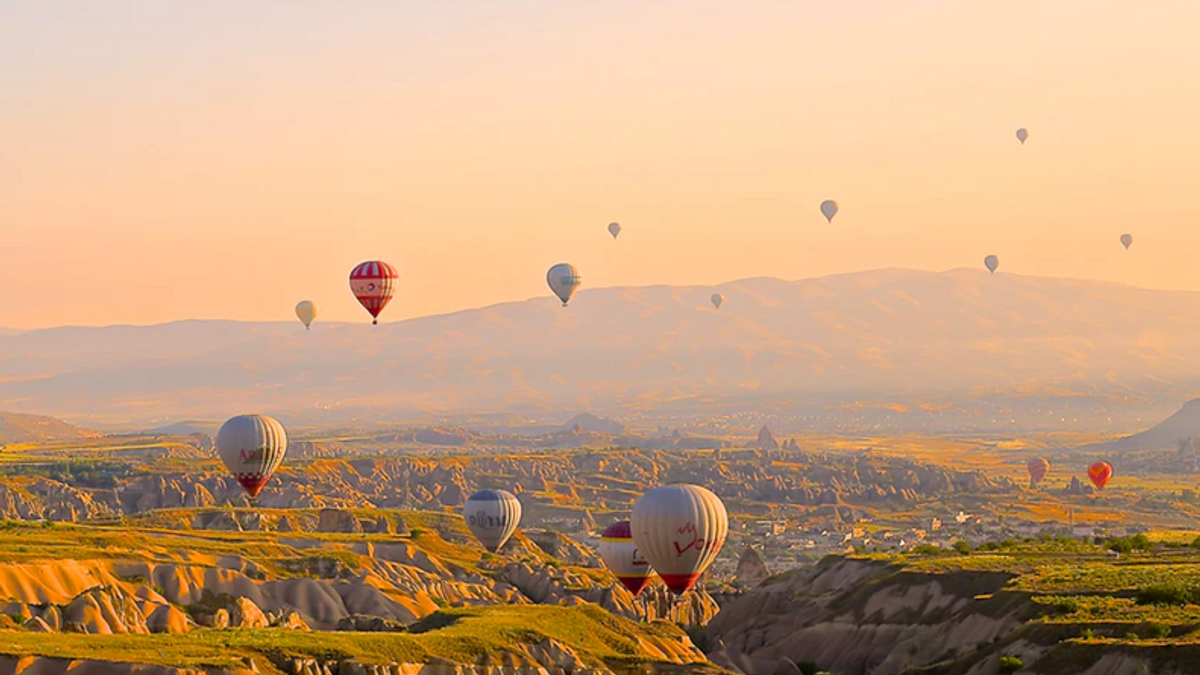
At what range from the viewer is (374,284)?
147 metres

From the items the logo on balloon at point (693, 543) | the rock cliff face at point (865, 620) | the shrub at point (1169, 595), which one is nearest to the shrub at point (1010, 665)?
the rock cliff face at point (865, 620)

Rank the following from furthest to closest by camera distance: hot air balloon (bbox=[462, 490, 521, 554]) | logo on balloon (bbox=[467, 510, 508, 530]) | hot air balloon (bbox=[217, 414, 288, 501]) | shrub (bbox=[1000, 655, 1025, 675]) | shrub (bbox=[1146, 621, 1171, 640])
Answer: hot air balloon (bbox=[462, 490, 521, 554]) < logo on balloon (bbox=[467, 510, 508, 530]) < hot air balloon (bbox=[217, 414, 288, 501]) < shrub (bbox=[1000, 655, 1025, 675]) < shrub (bbox=[1146, 621, 1171, 640])

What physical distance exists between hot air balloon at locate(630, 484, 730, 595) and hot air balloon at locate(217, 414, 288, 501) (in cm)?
4701

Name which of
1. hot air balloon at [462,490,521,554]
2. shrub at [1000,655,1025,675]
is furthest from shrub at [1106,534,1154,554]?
hot air balloon at [462,490,521,554]

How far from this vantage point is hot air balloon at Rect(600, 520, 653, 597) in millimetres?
126688

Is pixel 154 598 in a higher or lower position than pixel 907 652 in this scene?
higher

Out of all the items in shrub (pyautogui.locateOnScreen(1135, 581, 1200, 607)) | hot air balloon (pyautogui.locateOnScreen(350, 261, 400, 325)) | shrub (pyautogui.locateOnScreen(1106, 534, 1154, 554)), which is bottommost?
shrub (pyautogui.locateOnScreen(1106, 534, 1154, 554))

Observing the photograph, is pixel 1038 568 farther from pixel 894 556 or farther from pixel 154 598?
pixel 154 598

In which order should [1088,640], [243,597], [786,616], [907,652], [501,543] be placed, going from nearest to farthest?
[1088,640], [907,652], [243,597], [786,616], [501,543]

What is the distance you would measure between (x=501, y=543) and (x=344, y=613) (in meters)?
51.7

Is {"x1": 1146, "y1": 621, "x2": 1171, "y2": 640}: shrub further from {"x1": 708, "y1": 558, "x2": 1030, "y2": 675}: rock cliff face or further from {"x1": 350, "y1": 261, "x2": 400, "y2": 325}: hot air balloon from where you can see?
{"x1": 350, "y1": 261, "x2": 400, "y2": 325}: hot air balloon

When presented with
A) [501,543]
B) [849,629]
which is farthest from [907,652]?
[501,543]

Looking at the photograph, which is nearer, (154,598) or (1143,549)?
(154,598)

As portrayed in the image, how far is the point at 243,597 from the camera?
4213 inches
